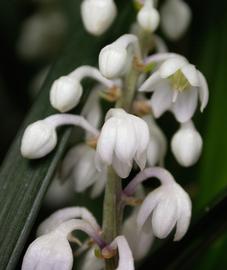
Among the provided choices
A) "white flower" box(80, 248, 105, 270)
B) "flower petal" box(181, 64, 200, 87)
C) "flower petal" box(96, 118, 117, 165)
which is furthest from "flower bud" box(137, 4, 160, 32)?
"white flower" box(80, 248, 105, 270)

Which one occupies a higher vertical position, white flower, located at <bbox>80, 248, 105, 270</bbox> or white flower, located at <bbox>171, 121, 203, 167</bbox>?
white flower, located at <bbox>171, 121, 203, 167</bbox>

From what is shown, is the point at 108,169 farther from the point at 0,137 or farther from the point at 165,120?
the point at 0,137

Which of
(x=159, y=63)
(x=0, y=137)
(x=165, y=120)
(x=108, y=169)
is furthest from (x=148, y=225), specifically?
(x=0, y=137)

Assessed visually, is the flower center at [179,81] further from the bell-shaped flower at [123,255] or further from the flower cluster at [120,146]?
the bell-shaped flower at [123,255]

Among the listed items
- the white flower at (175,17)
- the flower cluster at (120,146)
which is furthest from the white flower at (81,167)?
the white flower at (175,17)

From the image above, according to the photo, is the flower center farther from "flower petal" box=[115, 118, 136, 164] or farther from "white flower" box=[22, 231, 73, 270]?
"white flower" box=[22, 231, 73, 270]
